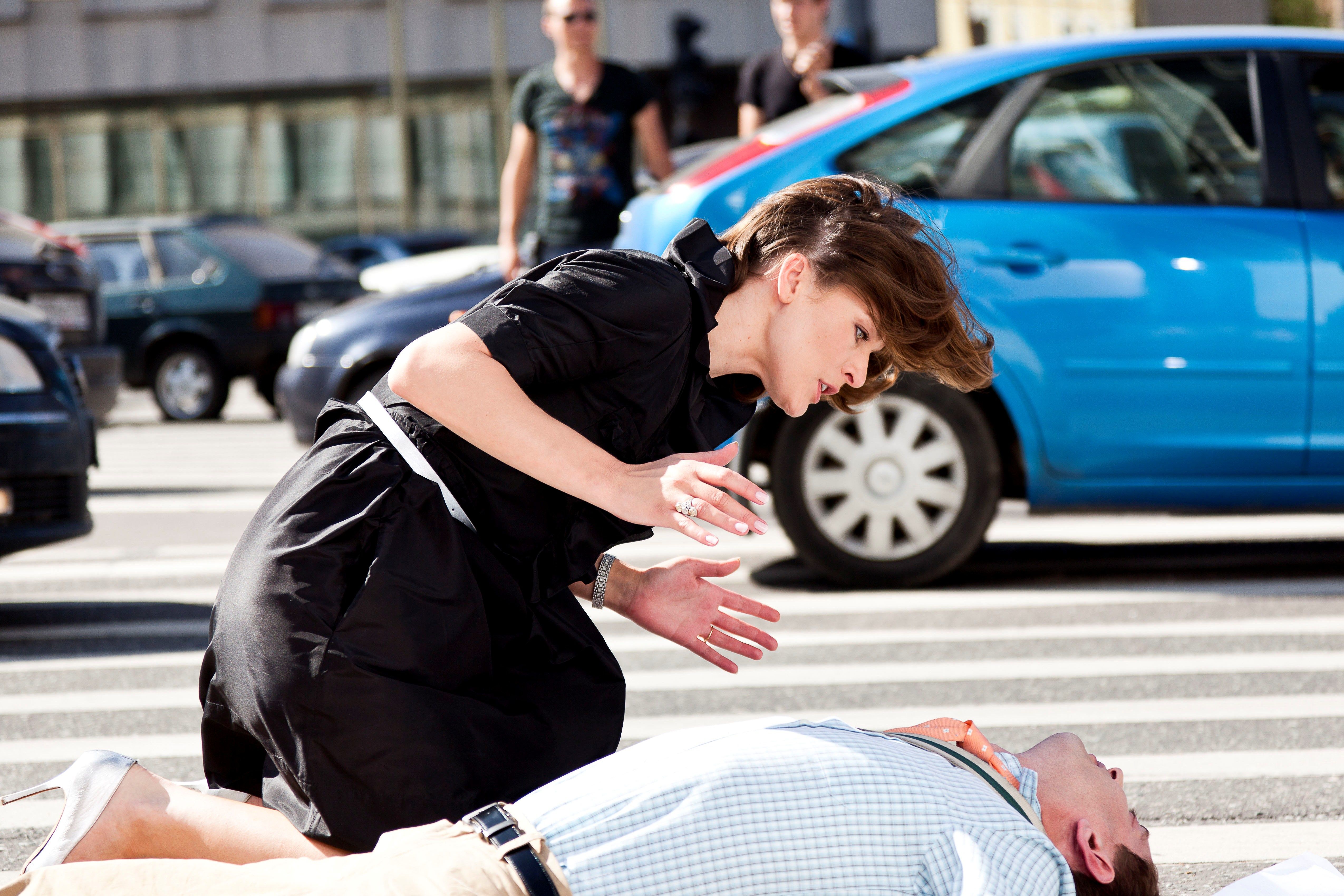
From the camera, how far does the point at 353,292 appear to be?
1456cm

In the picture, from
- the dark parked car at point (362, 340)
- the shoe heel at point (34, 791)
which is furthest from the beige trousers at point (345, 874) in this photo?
the dark parked car at point (362, 340)

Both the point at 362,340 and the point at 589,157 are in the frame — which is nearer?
Result: the point at 589,157

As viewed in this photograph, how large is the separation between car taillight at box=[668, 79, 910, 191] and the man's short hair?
11.8ft

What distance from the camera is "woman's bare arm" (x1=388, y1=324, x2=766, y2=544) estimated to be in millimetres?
2387

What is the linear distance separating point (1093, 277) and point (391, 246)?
730 inches

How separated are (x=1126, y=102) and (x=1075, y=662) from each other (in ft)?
6.65

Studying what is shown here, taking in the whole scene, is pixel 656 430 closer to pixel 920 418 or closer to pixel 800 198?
pixel 800 198

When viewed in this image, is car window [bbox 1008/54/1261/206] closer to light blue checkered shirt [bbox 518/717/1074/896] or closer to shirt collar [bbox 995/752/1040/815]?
shirt collar [bbox 995/752/1040/815]

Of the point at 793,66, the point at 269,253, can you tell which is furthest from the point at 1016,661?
the point at 269,253

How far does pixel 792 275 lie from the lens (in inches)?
102

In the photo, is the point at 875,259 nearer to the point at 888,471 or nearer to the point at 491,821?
the point at 491,821

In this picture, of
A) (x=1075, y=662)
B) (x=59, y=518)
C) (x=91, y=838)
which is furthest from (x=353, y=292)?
(x=91, y=838)

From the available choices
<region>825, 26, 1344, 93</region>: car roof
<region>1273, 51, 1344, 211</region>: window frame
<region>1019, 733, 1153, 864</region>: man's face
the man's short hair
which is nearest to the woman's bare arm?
<region>1019, 733, 1153, 864</region>: man's face

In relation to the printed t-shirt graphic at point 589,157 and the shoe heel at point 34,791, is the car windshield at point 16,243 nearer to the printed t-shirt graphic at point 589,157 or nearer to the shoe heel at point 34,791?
the printed t-shirt graphic at point 589,157
